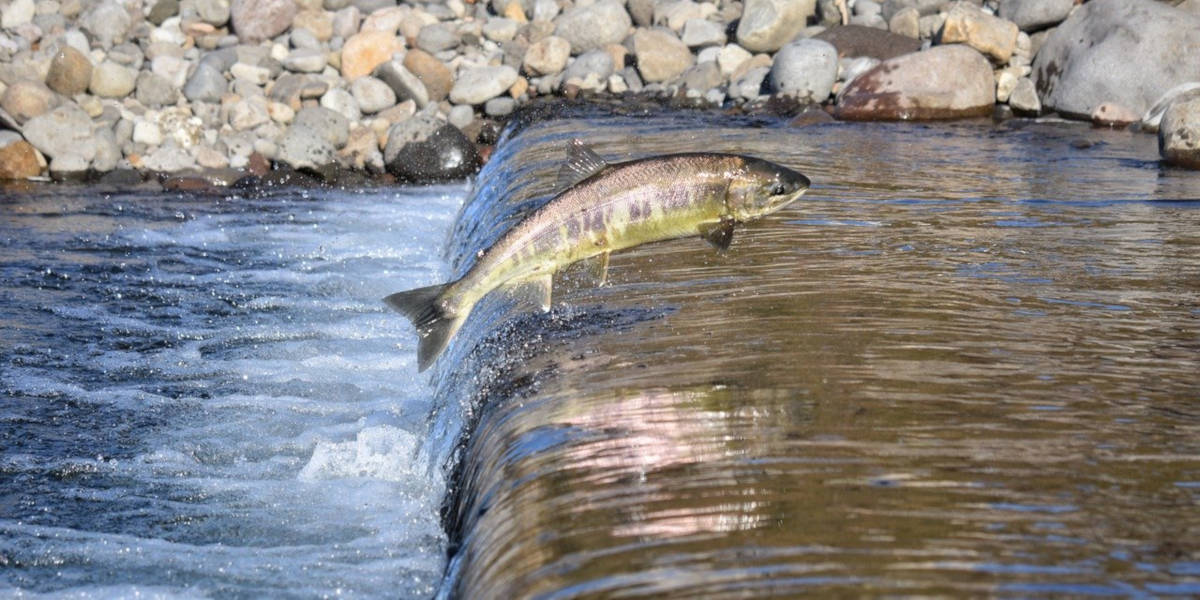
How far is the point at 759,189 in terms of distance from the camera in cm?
441

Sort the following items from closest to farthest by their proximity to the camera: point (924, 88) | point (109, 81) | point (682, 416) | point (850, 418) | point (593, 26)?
point (850, 418)
point (682, 416)
point (924, 88)
point (109, 81)
point (593, 26)

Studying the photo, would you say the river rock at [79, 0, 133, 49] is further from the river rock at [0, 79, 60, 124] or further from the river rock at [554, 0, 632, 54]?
the river rock at [554, 0, 632, 54]

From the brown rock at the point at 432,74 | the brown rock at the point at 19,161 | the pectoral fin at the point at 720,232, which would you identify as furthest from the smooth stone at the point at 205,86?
the pectoral fin at the point at 720,232

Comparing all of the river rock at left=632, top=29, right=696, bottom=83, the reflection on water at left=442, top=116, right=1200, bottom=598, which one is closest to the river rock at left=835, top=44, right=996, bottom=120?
the river rock at left=632, top=29, right=696, bottom=83

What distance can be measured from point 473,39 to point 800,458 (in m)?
13.5

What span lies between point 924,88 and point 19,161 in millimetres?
9427

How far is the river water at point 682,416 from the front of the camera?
3.03 metres

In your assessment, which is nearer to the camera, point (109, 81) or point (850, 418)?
point (850, 418)

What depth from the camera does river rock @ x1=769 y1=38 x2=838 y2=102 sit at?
14031mm

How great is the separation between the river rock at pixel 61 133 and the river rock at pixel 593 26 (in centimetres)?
557

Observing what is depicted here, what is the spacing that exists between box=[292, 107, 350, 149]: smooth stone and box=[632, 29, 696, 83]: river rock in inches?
138

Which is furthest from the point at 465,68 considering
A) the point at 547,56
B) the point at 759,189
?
the point at 759,189

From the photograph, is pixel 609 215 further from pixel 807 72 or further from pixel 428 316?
pixel 807 72

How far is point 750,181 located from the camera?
14.4 ft
